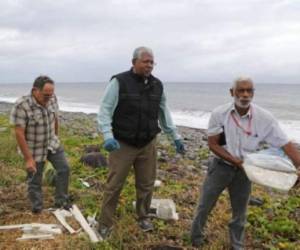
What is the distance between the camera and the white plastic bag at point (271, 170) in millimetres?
3918

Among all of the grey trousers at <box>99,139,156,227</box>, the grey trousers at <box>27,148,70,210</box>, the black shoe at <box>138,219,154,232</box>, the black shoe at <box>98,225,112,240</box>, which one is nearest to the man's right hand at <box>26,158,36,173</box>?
the grey trousers at <box>27,148,70,210</box>

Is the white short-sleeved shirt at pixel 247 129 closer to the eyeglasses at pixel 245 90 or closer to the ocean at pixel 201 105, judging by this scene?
the eyeglasses at pixel 245 90

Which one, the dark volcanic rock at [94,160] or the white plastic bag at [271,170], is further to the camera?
the dark volcanic rock at [94,160]

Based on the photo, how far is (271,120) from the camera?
13.3ft

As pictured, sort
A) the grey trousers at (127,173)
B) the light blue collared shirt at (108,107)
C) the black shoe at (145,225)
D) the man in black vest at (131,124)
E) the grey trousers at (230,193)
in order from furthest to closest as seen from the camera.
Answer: the black shoe at (145,225) → the grey trousers at (127,173) → the man in black vest at (131,124) → the light blue collared shirt at (108,107) → the grey trousers at (230,193)

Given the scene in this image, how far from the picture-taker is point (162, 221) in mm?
5430

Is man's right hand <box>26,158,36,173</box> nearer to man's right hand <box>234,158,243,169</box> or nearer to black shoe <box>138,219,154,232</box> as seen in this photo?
black shoe <box>138,219,154,232</box>

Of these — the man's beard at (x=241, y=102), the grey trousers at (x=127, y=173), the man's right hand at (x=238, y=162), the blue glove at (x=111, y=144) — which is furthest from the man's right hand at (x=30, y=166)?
the man's beard at (x=241, y=102)

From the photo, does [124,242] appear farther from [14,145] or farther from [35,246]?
[14,145]

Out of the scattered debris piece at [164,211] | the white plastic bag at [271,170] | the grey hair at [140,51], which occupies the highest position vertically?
the grey hair at [140,51]

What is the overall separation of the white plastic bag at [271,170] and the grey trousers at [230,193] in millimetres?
293

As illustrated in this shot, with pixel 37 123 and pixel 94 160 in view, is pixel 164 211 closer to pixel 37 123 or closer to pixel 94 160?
pixel 37 123

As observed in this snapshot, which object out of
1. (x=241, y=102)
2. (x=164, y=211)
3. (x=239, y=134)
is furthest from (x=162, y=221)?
(x=241, y=102)

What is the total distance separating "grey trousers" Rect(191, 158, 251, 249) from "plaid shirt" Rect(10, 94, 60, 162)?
205 cm
